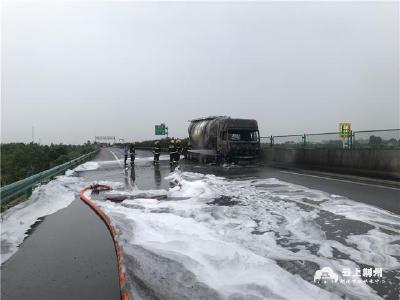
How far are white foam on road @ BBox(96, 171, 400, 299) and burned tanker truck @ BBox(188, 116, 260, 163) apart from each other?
15.7 metres

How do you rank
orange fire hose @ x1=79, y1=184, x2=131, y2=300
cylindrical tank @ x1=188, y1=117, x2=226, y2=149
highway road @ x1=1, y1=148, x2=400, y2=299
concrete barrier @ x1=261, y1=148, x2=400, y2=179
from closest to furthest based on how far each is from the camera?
orange fire hose @ x1=79, y1=184, x2=131, y2=300, highway road @ x1=1, y1=148, x2=400, y2=299, concrete barrier @ x1=261, y1=148, x2=400, y2=179, cylindrical tank @ x1=188, y1=117, x2=226, y2=149

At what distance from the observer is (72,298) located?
4.45 m

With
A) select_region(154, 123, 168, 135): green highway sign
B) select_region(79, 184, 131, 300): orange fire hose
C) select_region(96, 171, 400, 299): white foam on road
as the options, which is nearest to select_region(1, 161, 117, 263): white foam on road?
select_region(79, 184, 131, 300): orange fire hose

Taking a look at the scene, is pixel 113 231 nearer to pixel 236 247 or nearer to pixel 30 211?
pixel 236 247

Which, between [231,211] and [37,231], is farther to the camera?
[231,211]

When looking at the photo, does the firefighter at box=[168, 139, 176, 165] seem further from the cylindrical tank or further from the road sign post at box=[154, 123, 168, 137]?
the road sign post at box=[154, 123, 168, 137]

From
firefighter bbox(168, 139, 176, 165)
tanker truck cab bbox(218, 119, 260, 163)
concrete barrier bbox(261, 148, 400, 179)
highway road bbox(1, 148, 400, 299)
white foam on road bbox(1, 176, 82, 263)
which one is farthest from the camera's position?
firefighter bbox(168, 139, 176, 165)

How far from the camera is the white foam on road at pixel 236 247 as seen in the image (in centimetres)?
450

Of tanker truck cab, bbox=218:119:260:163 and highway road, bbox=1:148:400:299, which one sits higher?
tanker truck cab, bbox=218:119:260:163

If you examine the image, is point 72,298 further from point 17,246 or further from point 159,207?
point 159,207

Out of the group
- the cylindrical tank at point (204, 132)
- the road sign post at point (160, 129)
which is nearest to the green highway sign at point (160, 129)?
the road sign post at point (160, 129)

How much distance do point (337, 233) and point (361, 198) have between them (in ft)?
13.8

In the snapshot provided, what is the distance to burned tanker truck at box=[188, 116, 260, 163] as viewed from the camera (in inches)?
1027

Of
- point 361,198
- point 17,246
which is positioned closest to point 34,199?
point 17,246
